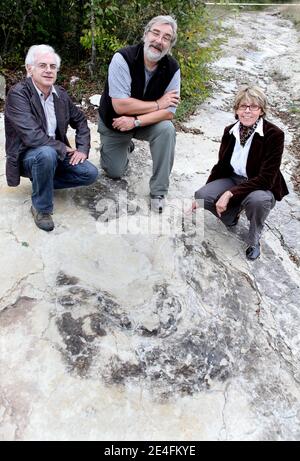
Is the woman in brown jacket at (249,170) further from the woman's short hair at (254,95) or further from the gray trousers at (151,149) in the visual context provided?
the gray trousers at (151,149)

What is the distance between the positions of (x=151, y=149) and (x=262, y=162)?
954mm

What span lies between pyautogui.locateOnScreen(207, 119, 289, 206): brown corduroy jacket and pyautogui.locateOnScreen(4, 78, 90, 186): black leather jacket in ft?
4.39

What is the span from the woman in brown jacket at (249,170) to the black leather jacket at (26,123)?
1.28 m

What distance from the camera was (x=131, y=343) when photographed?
2.88m

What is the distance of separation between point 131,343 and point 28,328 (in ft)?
2.19

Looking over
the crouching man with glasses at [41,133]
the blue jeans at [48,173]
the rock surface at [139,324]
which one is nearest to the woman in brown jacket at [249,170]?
the rock surface at [139,324]

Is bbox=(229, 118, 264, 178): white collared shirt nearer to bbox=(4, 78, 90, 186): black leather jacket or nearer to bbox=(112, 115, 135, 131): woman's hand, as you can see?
bbox=(112, 115, 135, 131): woman's hand

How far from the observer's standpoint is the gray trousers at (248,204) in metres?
3.50

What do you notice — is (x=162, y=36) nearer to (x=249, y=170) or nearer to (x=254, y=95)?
(x=254, y=95)

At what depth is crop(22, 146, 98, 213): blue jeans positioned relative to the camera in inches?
128

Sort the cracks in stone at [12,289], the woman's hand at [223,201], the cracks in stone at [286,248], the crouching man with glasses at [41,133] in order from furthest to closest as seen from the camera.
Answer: the cracks in stone at [286,248], the woman's hand at [223,201], the crouching man with glasses at [41,133], the cracks in stone at [12,289]

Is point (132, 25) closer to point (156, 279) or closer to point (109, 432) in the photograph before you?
point (156, 279)

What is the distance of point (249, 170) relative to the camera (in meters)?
3.64

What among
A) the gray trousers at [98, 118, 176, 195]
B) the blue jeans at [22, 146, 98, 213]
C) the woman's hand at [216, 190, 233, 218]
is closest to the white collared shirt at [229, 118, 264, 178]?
the woman's hand at [216, 190, 233, 218]
